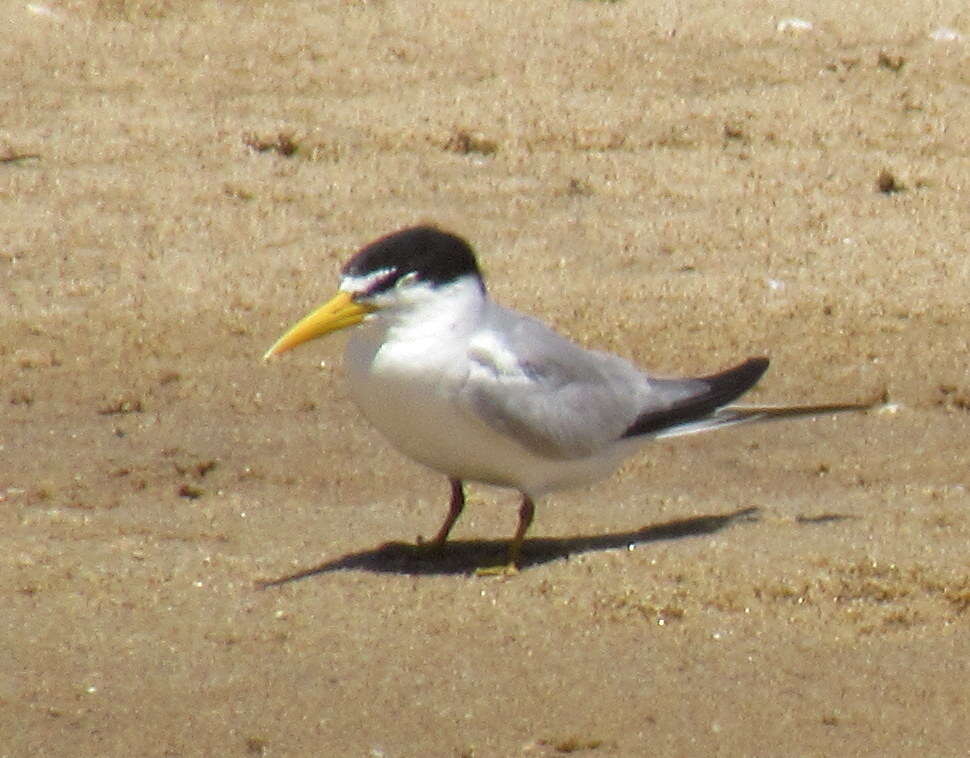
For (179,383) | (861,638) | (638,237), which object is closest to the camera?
(861,638)

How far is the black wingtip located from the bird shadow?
31cm

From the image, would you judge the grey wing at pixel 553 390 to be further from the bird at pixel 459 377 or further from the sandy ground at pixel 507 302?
the sandy ground at pixel 507 302

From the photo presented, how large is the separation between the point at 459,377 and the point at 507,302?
2.69 meters

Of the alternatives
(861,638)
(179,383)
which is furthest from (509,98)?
(861,638)

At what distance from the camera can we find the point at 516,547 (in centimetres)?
629

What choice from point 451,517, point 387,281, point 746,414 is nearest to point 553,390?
point 451,517

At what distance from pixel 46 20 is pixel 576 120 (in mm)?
2499

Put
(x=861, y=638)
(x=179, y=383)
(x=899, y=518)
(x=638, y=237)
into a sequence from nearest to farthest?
(x=861, y=638), (x=899, y=518), (x=179, y=383), (x=638, y=237)

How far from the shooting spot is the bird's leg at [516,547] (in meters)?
6.25

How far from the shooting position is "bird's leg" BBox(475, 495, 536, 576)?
6246 millimetres

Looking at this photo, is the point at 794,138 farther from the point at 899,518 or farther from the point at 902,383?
the point at 899,518

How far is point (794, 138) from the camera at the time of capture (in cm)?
985

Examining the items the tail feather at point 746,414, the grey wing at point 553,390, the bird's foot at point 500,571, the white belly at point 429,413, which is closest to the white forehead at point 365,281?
the white belly at point 429,413

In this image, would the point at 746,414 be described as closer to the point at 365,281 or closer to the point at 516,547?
the point at 516,547
